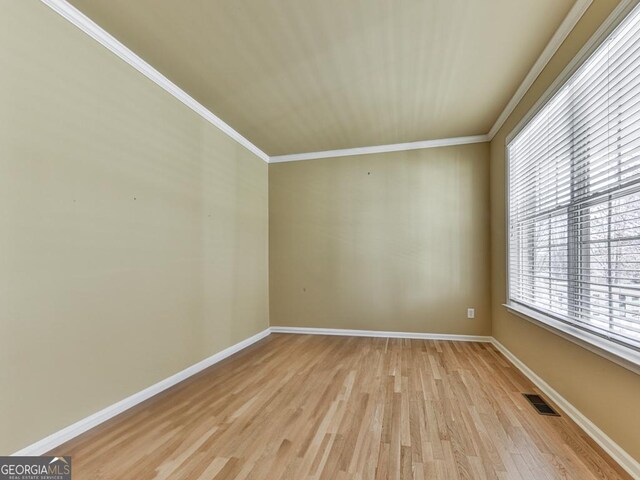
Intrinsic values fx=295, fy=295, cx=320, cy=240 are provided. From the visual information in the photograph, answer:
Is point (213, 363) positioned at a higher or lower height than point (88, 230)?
lower

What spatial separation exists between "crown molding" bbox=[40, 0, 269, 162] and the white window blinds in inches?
126

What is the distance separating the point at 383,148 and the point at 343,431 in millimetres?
3672

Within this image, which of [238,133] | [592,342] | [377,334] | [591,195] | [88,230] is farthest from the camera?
[377,334]

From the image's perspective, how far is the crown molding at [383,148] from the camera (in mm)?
4078

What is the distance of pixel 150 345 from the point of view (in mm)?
2471

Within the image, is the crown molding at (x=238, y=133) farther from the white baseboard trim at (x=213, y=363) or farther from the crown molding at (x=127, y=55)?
the white baseboard trim at (x=213, y=363)

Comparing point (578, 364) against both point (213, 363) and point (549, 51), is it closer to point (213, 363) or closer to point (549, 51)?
point (549, 51)

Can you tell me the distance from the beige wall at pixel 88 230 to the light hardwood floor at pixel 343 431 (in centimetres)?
37

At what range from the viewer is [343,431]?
76.8 inches

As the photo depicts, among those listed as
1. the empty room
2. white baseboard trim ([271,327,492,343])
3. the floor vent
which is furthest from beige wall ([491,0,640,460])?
white baseboard trim ([271,327,492,343])

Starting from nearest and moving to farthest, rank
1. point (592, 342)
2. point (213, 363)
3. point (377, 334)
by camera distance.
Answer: point (592, 342) < point (213, 363) < point (377, 334)

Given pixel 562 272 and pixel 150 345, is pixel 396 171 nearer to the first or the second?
pixel 562 272

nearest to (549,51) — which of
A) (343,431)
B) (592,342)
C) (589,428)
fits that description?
(592,342)

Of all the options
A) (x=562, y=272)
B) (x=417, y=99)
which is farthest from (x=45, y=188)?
(x=562, y=272)
